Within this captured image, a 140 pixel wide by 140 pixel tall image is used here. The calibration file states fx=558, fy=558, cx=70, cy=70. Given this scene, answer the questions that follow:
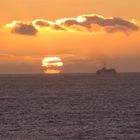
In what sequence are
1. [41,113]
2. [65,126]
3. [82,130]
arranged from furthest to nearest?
[41,113] → [65,126] → [82,130]

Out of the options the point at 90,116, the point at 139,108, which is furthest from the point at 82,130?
the point at 139,108

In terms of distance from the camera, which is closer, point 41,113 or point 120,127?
point 120,127

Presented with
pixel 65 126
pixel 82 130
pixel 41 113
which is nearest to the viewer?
pixel 82 130

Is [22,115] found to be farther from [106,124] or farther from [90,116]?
[106,124]

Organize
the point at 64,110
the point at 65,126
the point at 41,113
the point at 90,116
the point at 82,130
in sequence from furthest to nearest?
the point at 64,110 → the point at 41,113 → the point at 90,116 → the point at 65,126 → the point at 82,130

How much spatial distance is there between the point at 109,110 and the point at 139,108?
→ 337 inches

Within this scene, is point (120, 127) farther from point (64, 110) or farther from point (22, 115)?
point (64, 110)

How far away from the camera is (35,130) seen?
82938 mm

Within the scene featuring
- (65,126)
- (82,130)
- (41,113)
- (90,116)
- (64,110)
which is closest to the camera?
(82,130)

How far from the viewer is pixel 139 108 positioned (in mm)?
125000

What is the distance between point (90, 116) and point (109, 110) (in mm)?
15703

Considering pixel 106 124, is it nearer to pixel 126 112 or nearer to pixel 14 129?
pixel 14 129

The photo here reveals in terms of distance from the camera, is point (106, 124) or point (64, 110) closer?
point (106, 124)

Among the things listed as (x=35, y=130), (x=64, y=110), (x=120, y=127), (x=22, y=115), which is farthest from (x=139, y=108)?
(x=35, y=130)
